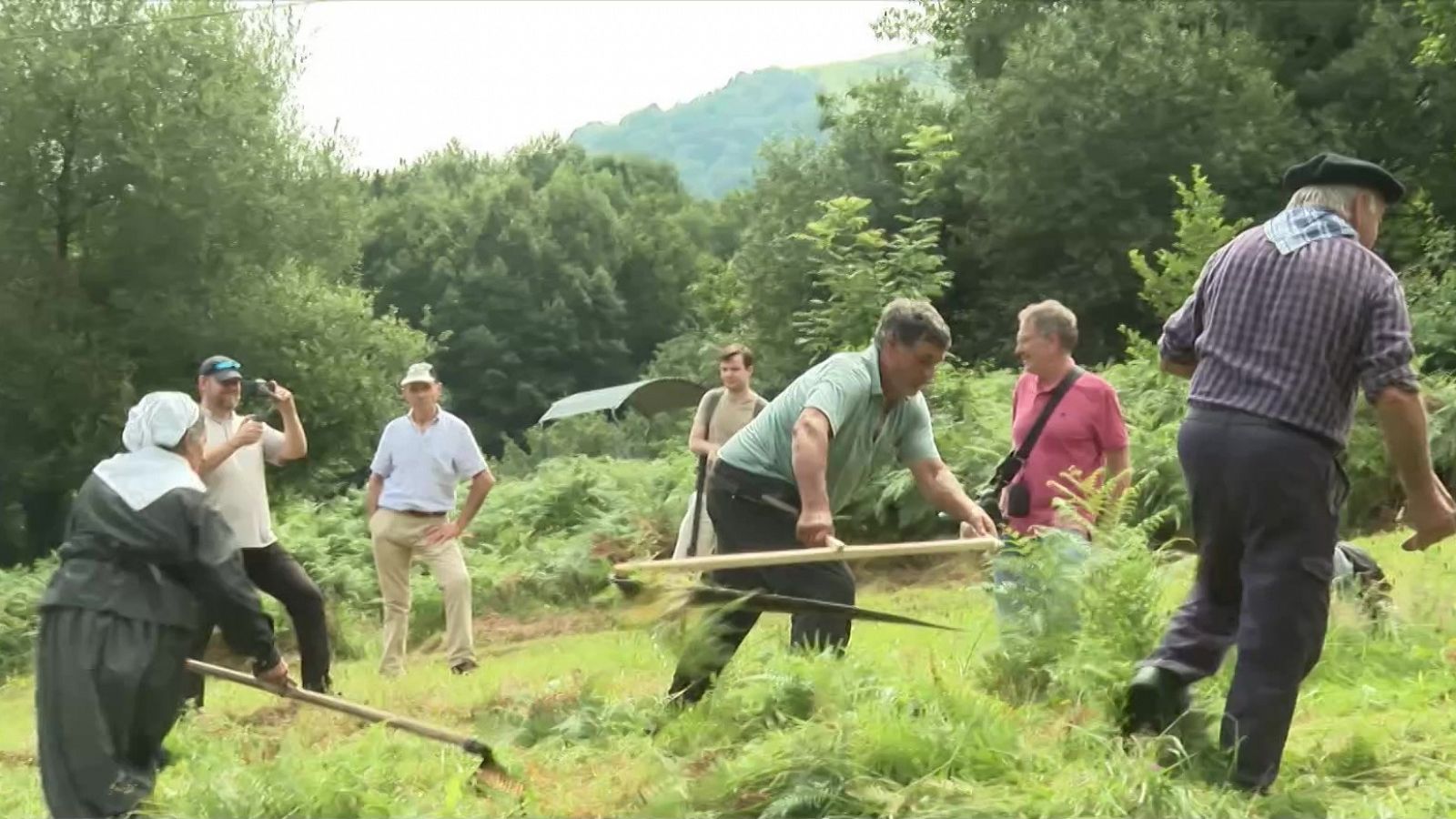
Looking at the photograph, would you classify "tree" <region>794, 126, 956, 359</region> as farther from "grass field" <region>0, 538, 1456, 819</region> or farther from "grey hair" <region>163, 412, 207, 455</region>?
"grey hair" <region>163, 412, 207, 455</region>

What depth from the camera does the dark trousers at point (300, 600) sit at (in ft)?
→ 29.2

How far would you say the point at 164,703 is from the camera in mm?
5816

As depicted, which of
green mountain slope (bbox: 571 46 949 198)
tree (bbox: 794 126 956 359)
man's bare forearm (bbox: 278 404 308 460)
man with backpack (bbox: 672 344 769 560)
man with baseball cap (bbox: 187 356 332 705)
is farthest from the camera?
green mountain slope (bbox: 571 46 949 198)

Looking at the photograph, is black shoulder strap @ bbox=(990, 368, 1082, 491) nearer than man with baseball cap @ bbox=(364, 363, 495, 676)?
Yes

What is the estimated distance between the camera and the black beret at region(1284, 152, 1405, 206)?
4.86 meters

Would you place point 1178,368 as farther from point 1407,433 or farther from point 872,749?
point 872,749

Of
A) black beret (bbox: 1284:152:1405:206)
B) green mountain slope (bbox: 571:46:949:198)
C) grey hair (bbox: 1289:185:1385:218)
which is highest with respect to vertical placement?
green mountain slope (bbox: 571:46:949:198)

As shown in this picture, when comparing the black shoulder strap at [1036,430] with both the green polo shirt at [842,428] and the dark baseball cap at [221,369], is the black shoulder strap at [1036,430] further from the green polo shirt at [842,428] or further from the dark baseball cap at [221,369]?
the dark baseball cap at [221,369]

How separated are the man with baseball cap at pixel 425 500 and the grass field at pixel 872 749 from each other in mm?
2339

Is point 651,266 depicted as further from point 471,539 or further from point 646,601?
point 646,601

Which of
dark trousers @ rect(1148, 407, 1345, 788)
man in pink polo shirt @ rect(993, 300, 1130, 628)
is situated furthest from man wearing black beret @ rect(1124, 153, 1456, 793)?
man in pink polo shirt @ rect(993, 300, 1130, 628)

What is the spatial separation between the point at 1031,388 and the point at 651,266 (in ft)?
199

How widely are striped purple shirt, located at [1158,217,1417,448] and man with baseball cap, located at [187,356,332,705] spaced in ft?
17.8

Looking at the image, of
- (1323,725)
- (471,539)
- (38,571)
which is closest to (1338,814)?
(1323,725)
